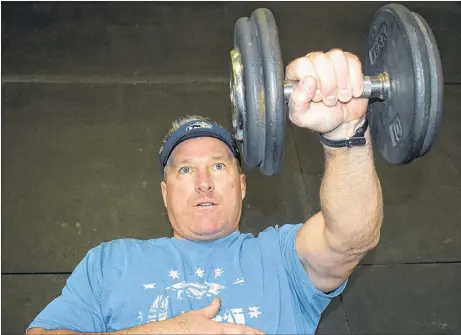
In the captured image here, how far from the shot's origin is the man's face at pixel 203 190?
2195mm

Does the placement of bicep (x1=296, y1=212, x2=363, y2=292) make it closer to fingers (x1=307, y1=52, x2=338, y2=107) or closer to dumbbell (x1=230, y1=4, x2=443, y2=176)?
dumbbell (x1=230, y1=4, x2=443, y2=176)

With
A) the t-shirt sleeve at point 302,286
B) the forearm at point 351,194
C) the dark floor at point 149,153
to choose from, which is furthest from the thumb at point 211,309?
the dark floor at point 149,153

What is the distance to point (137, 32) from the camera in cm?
433

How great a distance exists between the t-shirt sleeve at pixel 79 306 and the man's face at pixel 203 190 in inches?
12.2

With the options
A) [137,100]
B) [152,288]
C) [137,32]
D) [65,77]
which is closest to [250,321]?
[152,288]

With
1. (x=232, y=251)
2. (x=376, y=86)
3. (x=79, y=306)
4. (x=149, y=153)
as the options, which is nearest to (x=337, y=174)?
(x=376, y=86)

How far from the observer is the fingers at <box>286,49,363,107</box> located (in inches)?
63.1

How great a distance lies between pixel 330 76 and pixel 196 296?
722mm

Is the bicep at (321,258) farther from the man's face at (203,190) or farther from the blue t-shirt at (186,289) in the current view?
the man's face at (203,190)

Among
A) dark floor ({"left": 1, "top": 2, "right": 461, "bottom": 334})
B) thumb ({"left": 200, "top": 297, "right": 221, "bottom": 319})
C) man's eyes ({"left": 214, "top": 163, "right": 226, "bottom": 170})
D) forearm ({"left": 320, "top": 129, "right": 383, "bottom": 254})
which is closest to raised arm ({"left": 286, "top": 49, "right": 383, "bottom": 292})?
forearm ({"left": 320, "top": 129, "right": 383, "bottom": 254})

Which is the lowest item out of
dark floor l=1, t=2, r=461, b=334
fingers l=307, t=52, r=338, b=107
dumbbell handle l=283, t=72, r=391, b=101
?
dark floor l=1, t=2, r=461, b=334

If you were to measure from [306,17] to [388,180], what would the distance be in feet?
4.71

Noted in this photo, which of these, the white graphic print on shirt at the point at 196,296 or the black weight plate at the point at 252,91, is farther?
the white graphic print on shirt at the point at 196,296

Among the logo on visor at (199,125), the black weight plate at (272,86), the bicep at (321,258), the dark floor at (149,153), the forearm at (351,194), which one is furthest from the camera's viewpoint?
the dark floor at (149,153)
